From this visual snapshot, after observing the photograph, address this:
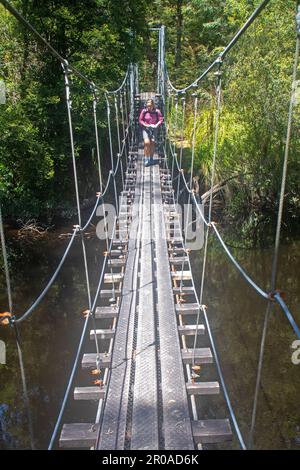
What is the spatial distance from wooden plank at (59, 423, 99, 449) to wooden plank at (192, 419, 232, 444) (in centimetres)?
34

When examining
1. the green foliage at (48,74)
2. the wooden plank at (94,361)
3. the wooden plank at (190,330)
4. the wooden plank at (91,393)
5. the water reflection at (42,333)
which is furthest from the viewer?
the green foliage at (48,74)

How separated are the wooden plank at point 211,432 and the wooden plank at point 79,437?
1.12 feet

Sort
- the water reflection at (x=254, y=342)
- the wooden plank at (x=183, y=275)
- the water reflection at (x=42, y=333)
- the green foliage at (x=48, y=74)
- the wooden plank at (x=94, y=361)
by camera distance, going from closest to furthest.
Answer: the wooden plank at (x=94, y=361) < the wooden plank at (x=183, y=275) < the water reflection at (x=254, y=342) < the water reflection at (x=42, y=333) < the green foliage at (x=48, y=74)

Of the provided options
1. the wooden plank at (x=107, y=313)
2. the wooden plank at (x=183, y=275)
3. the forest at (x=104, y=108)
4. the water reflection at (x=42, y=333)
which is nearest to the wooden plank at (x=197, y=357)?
the wooden plank at (x=107, y=313)

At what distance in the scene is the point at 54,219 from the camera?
7492 mm

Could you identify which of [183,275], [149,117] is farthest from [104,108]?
[183,275]

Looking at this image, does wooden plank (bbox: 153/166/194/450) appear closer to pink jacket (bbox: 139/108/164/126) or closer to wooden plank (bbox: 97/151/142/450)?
wooden plank (bbox: 97/151/142/450)

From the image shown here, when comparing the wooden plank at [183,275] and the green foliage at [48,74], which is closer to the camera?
the wooden plank at [183,275]

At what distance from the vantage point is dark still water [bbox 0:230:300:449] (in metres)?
3.79

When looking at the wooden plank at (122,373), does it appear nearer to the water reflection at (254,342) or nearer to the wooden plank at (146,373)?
the wooden plank at (146,373)

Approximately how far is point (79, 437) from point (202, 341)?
3.25 meters

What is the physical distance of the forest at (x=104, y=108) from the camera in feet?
17.6

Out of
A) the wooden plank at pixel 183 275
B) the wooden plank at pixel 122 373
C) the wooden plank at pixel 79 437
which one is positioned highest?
the wooden plank at pixel 183 275

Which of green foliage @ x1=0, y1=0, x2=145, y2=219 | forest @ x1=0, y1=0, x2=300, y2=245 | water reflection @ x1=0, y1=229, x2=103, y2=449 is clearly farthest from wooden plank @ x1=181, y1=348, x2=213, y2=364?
green foliage @ x1=0, y1=0, x2=145, y2=219
